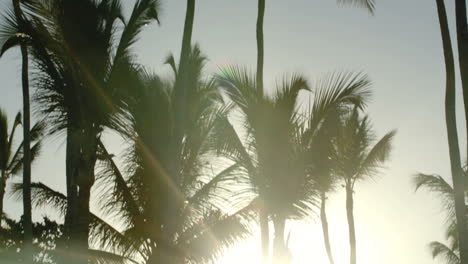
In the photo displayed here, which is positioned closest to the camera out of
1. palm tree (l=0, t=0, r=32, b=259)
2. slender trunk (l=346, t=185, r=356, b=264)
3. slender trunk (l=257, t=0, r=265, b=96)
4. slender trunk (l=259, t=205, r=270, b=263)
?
slender trunk (l=259, t=205, r=270, b=263)

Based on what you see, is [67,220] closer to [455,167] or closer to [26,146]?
[26,146]

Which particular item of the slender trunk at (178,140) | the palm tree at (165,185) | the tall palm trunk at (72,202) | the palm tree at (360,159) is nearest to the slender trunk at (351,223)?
the palm tree at (360,159)

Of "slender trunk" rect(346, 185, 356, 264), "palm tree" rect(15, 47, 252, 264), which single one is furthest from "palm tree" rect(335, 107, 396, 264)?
"palm tree" rect(15, 47, 252, 264)

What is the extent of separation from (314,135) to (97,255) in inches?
146

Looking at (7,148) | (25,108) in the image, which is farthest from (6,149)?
(25,108)

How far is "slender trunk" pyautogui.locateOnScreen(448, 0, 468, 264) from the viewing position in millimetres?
7277

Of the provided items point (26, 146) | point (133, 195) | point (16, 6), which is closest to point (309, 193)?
point (133, 195)

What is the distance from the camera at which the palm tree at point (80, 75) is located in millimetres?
7523

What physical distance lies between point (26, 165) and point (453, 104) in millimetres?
6968

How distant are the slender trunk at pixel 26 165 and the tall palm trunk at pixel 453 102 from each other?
6.49 meters

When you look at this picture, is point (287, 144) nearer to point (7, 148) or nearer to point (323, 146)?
point (323, 146)

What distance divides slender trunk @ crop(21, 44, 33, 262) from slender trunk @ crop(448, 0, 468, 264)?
21.3ft

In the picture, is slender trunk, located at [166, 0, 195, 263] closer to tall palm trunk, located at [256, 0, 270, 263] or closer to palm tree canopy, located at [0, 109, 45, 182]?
tall palm trunk, located at [256, 0, 270, 263]

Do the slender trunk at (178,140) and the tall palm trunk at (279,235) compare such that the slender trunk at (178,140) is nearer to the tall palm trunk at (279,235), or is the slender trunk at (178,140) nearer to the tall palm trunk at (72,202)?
the tall palm trunk at (279,235)
